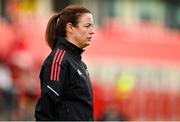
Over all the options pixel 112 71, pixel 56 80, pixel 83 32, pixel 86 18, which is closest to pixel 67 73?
pixel 56 80

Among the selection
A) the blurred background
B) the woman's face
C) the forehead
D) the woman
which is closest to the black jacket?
the woman

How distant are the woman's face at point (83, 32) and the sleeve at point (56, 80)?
0.67 ft

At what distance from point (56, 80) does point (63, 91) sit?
0.10 meters

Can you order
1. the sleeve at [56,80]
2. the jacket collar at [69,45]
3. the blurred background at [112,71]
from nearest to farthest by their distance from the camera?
→ the sleeve at [56,80] < the jacket collar at [69,45] < the blurred background at [112,71]

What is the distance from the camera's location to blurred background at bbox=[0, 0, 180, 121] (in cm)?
1633

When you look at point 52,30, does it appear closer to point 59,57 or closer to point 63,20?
point 63,20

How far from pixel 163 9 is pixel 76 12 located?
105 feet

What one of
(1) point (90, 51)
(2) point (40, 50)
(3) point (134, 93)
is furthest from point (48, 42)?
(1) point (90, 51)

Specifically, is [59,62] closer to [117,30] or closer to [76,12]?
[76,12]

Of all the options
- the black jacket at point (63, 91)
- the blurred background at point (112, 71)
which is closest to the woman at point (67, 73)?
the black jacket at point (63, 91)

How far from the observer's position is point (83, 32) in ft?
20.5

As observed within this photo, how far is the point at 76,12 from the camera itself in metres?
6.27

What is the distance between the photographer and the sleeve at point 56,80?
6.12 metres

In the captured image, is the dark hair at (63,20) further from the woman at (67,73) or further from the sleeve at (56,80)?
the sleeve at (56,80)
